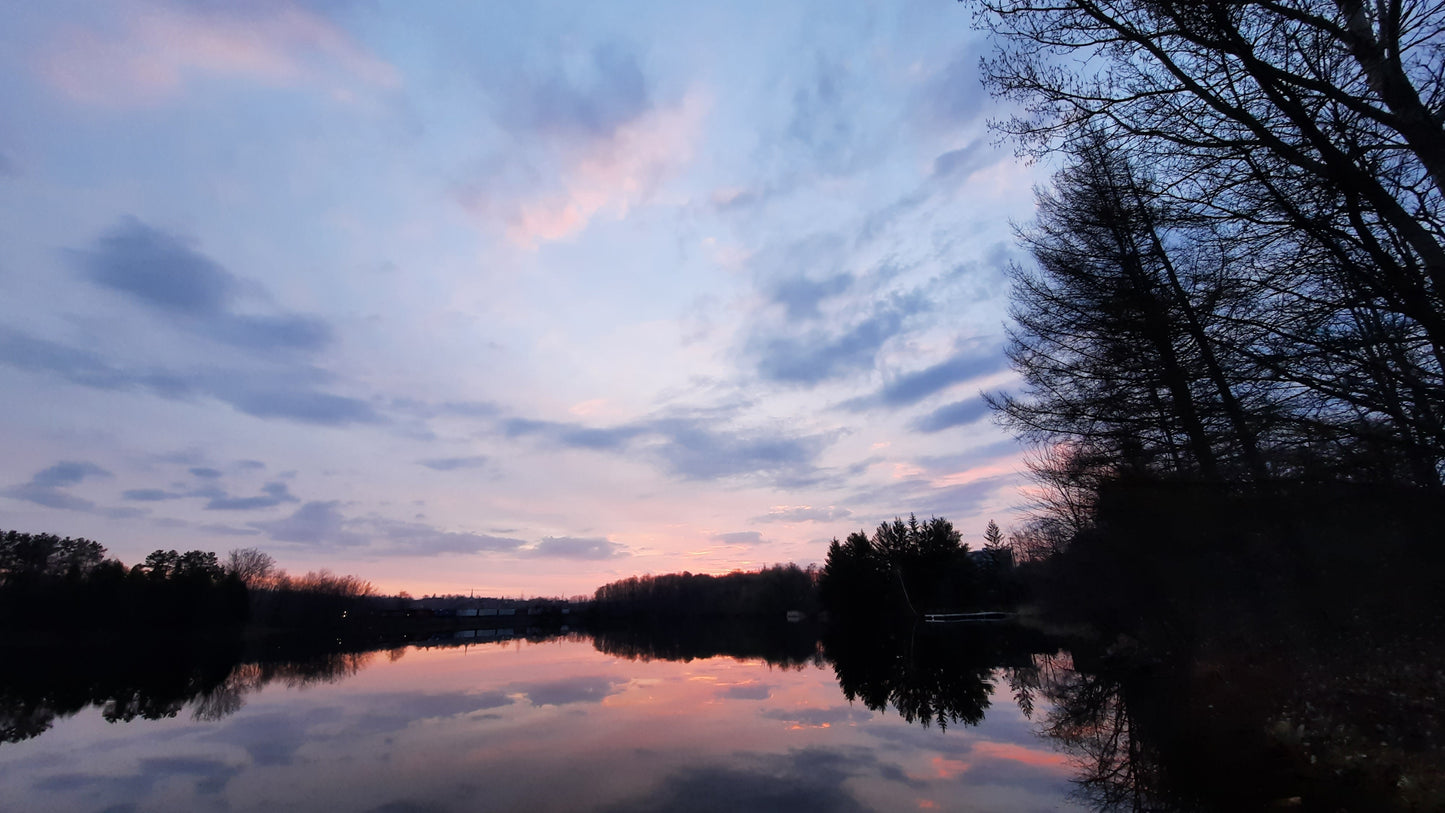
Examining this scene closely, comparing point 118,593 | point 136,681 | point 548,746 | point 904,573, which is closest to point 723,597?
point 904,573

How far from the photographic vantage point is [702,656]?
127 feet

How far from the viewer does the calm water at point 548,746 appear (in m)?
9.09

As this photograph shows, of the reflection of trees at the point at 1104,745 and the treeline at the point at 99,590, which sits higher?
the treeline at the point at 99,590

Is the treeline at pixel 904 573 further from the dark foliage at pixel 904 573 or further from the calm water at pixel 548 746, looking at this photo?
the calm water at pixel 548 746

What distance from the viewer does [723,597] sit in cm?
13850

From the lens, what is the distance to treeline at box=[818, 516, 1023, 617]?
7494 cm

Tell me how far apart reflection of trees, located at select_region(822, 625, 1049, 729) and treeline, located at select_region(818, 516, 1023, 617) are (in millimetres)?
28272

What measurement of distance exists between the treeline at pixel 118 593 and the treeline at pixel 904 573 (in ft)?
218

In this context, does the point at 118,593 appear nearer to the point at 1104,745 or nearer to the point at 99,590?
the point at 99,590

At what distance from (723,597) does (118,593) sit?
325 ft

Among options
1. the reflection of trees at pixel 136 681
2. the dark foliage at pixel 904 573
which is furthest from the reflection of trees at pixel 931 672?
the dark foliage at pixel 904 573

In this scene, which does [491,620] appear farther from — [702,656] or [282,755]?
[282,755]

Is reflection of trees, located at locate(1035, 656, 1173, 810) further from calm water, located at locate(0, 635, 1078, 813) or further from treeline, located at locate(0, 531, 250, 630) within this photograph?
treeline, located at locate(0, 531, 250, 630)

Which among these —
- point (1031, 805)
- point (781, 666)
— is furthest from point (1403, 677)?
point (781, 666)
